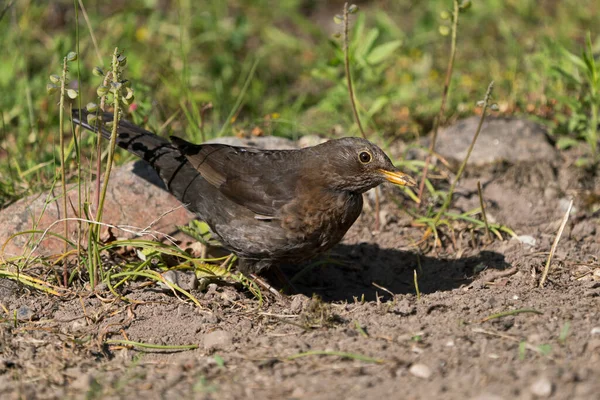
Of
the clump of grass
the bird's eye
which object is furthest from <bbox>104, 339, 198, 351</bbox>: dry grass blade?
the clump of grass

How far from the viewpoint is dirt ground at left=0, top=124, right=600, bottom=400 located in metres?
3.46

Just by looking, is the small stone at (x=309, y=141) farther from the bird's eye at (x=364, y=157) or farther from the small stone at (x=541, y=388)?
the small stone at (x=541, y=388)

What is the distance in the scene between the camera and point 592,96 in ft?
19.5

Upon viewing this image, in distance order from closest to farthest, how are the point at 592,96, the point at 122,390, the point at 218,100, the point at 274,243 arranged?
the point at 122,390 < the point at 274,243 < the point at 592,96 < the point at 218,100

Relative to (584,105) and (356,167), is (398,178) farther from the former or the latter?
(584,105)

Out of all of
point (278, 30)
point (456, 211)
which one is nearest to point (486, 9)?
point (278, 30)

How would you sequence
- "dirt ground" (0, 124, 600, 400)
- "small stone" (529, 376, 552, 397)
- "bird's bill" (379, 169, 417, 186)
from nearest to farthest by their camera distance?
1. "small stone" (529, 376, 552, 397)
2. "dirt ground" (0, 124, 600, 400)
3. "bird's bill" (379, 169, 417, 186)

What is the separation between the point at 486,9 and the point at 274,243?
18.5 ft

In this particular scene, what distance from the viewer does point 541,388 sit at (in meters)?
3.21

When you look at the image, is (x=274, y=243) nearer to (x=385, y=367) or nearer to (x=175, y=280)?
(x=175, y=280)

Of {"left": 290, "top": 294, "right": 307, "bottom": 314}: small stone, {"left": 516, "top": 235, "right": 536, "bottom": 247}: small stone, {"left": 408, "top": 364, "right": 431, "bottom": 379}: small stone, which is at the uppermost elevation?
{"left": 408, "top": 364, "right": 431, "bottom": 379}: small stone

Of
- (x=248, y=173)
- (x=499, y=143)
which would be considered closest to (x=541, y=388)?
(x=248, y=173)

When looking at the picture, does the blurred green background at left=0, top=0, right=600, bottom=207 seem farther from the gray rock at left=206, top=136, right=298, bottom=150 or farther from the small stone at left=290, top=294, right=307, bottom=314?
the small stone at left=290, top=294, right=307, bottom=314

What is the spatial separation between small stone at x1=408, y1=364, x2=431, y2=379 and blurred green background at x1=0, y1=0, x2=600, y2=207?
298 centimetres
